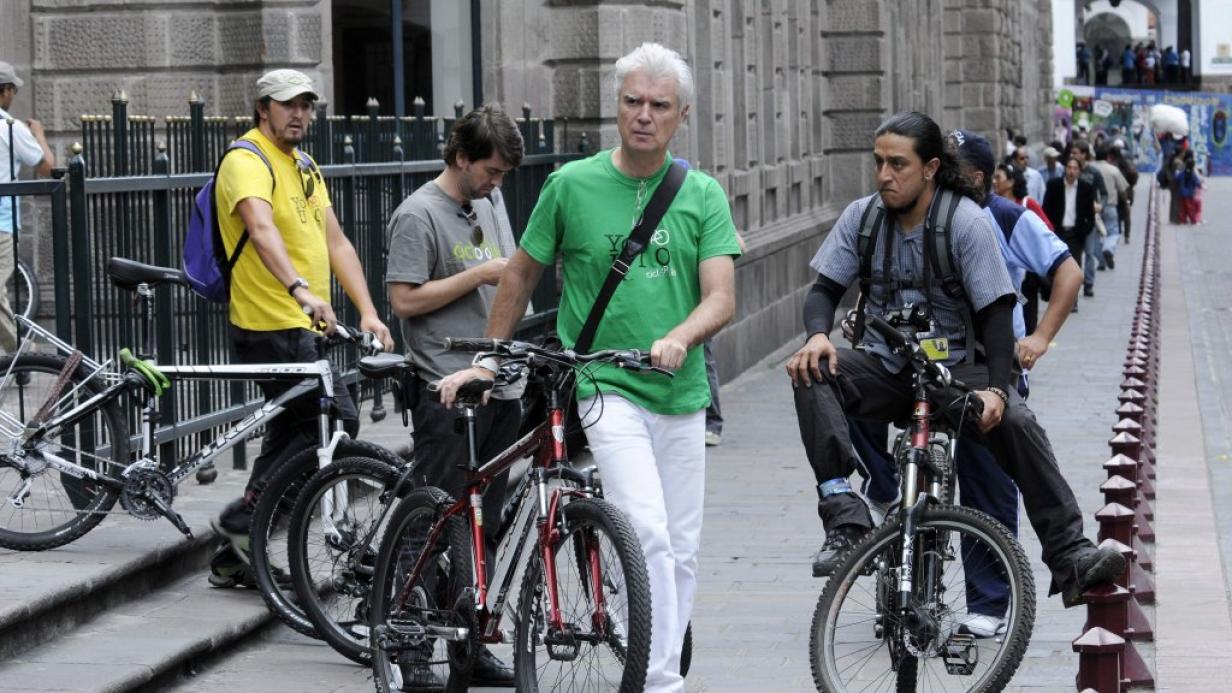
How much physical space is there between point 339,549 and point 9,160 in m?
3.48

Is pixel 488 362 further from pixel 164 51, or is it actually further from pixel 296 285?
pixel 164 51

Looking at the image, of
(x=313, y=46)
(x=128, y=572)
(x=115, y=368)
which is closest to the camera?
(x=128, y=572)

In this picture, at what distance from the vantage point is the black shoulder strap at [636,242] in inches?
233

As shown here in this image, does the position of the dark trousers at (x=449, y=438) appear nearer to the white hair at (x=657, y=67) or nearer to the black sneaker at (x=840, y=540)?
A: the black sneaker at (x=840, y=540)

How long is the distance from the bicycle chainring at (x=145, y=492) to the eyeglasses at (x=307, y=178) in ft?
3.29

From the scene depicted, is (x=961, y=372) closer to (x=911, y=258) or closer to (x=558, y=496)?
(x=911, y=258)

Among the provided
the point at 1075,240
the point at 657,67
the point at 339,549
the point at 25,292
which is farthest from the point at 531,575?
the point at 1075,240

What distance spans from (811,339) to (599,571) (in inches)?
50.6

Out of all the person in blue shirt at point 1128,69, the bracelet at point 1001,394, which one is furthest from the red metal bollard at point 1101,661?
the person in blue shirt at point 1128,69

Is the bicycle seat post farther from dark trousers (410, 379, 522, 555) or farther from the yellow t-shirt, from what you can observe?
dark trousers (410, 379, 522, 555)

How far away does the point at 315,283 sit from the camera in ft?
24.9

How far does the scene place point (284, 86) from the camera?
7.40m

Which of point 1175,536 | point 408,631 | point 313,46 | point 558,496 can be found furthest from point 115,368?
point 313,46

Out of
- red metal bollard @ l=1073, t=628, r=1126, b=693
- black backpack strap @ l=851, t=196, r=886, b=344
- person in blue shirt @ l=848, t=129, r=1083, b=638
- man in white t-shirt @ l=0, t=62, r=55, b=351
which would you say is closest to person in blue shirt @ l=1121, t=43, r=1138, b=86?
man in white t-shirt @ l=0, t=62, r=55, b=351
